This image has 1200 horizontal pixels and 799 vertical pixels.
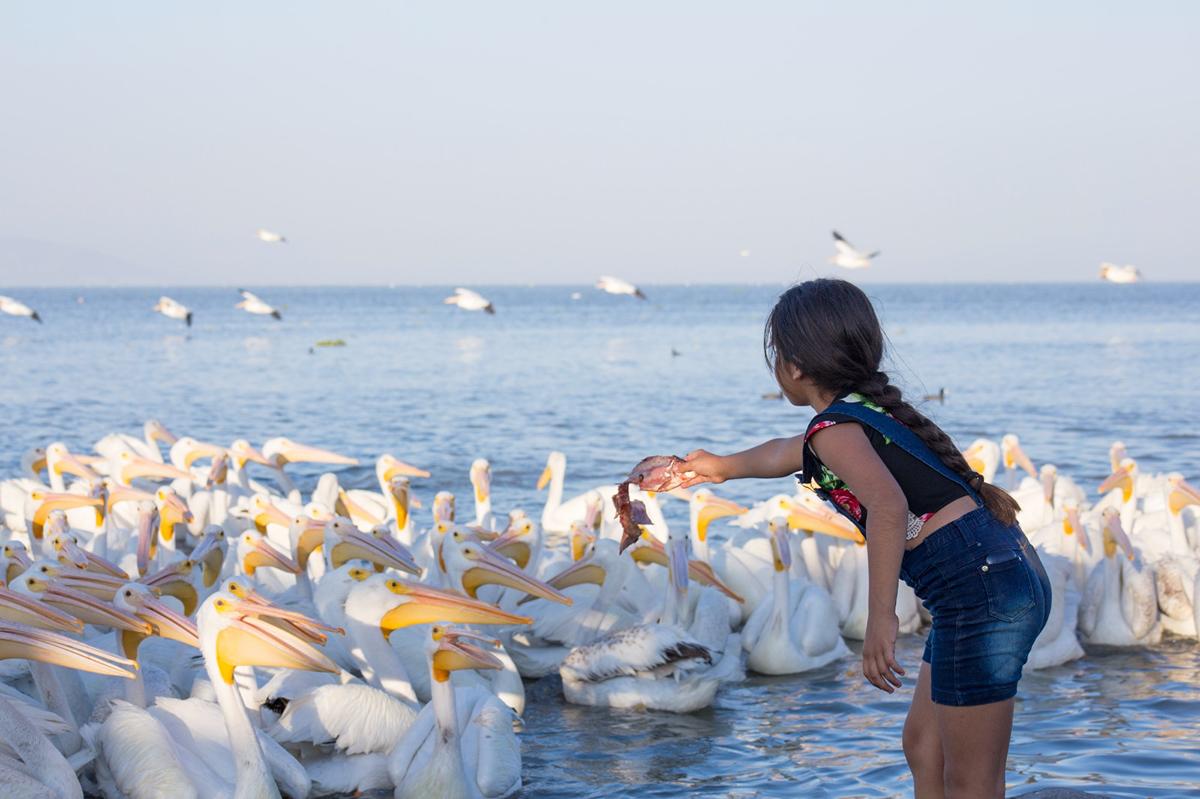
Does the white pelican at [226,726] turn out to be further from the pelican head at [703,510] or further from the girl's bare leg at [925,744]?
the pelican head at [703,510]

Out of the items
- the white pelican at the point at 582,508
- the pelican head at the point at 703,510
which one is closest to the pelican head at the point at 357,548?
the white pelican at the point at 582,508

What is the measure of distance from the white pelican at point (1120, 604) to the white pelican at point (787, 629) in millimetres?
1104

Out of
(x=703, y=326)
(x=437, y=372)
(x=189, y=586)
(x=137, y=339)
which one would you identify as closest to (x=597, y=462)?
(x=189, y=586)

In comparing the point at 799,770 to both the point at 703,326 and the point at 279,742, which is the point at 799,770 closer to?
the point at 279,742

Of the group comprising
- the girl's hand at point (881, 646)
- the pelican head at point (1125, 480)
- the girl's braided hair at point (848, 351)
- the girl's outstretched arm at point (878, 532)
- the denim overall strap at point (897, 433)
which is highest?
the girl's braided hair at point (848, 351)

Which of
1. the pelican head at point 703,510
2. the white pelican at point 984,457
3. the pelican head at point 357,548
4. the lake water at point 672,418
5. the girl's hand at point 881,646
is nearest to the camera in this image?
the girl's hand at point 881,646

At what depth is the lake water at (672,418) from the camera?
4.48m

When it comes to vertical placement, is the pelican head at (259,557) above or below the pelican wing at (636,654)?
above

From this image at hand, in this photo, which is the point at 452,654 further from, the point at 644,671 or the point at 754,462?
the point at 754,462

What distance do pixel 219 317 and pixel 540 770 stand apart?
54.0 m

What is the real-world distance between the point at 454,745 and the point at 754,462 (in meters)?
1.73

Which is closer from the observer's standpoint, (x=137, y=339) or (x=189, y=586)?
(x=189, y=586)

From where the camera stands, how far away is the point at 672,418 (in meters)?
16.8

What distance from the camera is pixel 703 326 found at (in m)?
46.3
